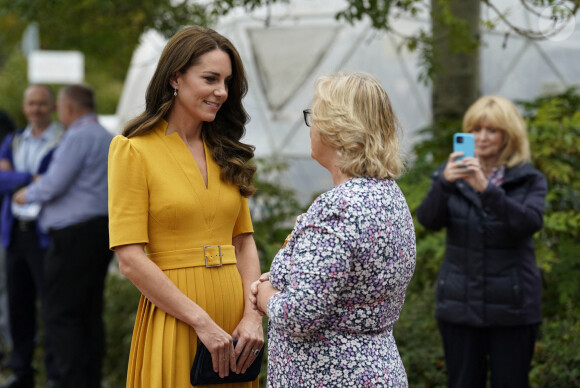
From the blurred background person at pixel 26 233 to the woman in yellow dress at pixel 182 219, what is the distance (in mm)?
3698

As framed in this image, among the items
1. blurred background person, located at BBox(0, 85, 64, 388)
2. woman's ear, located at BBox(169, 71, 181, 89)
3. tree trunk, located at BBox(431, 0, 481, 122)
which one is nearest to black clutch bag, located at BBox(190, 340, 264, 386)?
woman's ear, located at BBox(169, 71, 181, 89)

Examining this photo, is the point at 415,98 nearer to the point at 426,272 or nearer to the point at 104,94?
the point at 426,272

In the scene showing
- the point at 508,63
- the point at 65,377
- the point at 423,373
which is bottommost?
the point at 65,377

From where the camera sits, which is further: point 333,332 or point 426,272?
point 426,272

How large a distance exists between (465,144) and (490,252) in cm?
60

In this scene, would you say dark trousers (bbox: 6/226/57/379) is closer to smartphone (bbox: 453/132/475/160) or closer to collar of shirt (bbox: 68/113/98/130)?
collar of shirt (bbox: 68/113/98/130)

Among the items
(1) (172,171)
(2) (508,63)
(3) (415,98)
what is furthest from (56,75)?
(1) (172,171)

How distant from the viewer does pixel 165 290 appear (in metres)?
3.17

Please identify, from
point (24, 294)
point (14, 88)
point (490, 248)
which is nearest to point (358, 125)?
point (490, 248)

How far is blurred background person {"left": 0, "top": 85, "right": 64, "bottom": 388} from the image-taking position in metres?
6.91

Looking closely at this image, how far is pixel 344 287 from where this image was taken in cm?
283

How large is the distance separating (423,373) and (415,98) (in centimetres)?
514

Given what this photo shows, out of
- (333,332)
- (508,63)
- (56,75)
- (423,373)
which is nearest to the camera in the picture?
Answer: (333,332)

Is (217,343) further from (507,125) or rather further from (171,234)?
(507,125)
